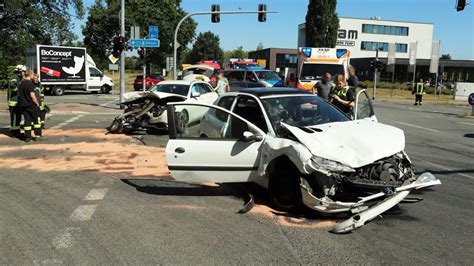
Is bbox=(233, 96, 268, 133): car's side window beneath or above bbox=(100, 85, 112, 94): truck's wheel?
above

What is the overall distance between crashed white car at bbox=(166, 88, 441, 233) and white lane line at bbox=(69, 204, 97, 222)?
114cm

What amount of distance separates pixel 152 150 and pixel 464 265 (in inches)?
299

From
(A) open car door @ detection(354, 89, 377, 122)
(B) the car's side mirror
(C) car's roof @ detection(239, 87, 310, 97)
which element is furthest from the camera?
(A) open car door @ detection(354, 89, 377, 122)

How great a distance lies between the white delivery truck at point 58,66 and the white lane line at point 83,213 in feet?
89.2

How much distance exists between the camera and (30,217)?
5691mm

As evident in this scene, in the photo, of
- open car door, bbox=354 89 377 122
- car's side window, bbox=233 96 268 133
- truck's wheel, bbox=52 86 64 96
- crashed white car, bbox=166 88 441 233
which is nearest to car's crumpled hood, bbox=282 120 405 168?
crashed white car, bbox=166 88 441 233

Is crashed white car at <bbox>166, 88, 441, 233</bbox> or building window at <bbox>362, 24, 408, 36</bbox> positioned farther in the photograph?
building window at <bbox>362, 24, 408, 36</bbox>

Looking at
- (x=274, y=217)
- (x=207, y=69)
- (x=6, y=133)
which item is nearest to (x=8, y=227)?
(x=274, y=217)

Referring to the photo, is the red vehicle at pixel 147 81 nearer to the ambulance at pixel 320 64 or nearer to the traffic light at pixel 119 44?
the traffic light at pixel 119 44

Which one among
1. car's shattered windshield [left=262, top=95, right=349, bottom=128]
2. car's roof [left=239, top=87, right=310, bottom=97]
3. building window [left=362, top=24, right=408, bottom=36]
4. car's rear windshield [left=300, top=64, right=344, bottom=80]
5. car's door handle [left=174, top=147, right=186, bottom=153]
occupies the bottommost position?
car's door handle [left=174, top=147, right=186, bottom=153]

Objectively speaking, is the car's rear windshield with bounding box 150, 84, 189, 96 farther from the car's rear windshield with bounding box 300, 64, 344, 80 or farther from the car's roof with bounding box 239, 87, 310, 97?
the car's roof with bounding box 239, 87, 310, 97

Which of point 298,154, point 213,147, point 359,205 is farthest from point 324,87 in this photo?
point 359,205

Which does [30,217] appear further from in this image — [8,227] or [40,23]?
[40,23]

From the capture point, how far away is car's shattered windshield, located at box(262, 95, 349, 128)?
251 inches
